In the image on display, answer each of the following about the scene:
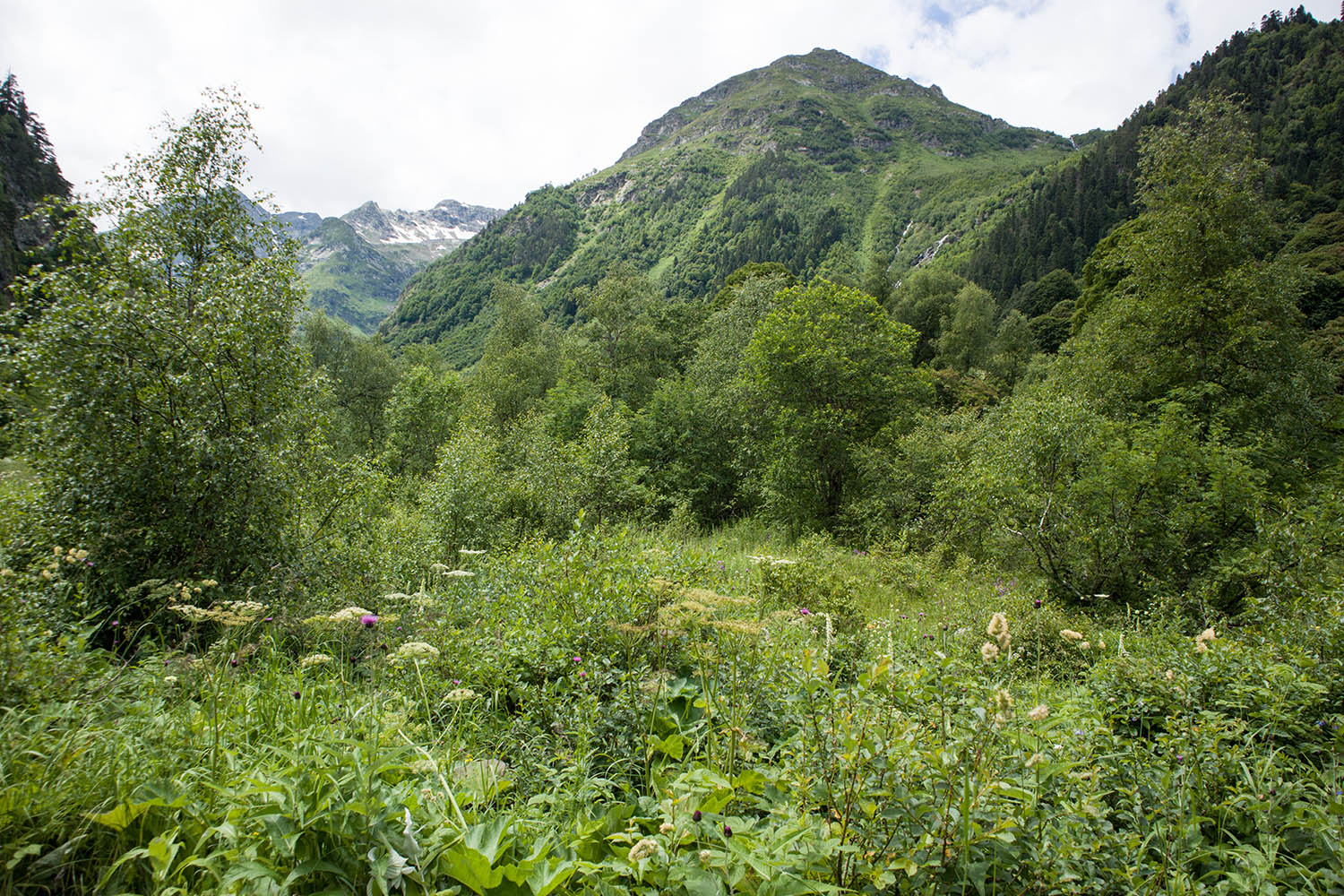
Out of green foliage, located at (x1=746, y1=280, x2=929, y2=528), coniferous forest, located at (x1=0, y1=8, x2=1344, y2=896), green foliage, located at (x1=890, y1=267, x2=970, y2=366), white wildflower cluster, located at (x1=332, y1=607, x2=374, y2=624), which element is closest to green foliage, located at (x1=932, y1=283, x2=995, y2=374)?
green foliage, located at (x1=890, y1=267, x2=970, y2=366)

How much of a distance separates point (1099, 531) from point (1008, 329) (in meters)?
53.6

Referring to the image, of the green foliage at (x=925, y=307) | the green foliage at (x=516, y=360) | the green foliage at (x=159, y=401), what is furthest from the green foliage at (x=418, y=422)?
the green foliage at (x=925, y=307)

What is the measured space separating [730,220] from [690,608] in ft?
461

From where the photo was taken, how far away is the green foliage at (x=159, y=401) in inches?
248

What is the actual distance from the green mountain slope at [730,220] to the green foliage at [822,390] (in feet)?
276

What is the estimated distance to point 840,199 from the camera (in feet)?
489

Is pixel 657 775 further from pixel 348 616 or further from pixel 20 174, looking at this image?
pixel 20 174

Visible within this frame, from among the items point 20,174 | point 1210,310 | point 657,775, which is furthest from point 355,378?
point 1210,310

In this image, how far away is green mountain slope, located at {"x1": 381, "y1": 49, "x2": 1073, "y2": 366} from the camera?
11675cm

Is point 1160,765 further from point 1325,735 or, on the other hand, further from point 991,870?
point 1325,735

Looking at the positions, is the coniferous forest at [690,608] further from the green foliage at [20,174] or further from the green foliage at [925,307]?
the green foliage at [20,174]

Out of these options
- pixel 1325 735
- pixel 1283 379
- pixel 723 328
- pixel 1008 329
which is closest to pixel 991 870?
pixel 1325 735

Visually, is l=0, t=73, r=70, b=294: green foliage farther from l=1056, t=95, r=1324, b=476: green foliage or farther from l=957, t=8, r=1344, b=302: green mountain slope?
l=957, t=8, r=1344, b=302: green mountain slope

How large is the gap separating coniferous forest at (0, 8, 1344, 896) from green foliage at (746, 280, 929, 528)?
0.15 metres
